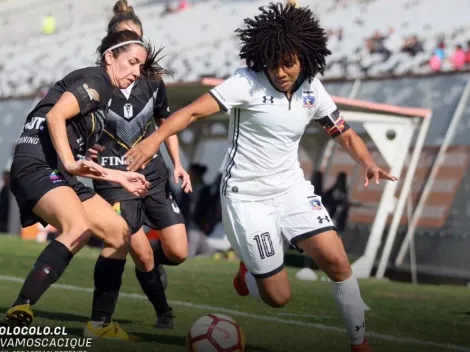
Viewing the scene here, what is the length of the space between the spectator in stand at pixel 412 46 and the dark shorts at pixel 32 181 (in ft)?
39.6

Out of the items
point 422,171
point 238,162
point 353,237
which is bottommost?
point 353,237

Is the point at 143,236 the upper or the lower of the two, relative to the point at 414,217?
upper

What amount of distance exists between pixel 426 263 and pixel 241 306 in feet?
20.4

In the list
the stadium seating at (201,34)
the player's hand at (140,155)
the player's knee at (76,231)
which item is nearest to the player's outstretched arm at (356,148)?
the player's hand at (140,155)

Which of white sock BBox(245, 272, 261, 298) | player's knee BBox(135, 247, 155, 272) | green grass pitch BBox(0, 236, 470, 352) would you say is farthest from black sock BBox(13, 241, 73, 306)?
white sock BBox(245, 272, 261, 298)

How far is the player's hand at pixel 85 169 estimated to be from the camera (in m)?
5.55

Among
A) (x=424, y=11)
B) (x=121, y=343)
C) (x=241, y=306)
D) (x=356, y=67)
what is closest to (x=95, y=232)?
(x=121, y=343)

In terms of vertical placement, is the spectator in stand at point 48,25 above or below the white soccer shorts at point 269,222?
below

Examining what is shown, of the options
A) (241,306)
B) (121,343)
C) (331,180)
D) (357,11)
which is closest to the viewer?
(121,343)

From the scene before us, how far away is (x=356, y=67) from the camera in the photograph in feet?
57.3

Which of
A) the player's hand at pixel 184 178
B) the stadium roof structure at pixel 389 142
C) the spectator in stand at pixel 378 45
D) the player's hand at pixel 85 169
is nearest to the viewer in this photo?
the player's hand at pixel 85 169

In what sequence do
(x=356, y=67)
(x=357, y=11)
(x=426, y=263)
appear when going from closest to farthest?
(x=426, y=263)
(x=356, y=67)
(x=357, y=11)

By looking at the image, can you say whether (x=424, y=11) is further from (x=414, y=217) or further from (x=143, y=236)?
(x=143, y=236)

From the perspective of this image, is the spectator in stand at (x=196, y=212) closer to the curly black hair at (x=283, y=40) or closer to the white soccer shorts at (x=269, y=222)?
the white soccer shorts at (x=269, y=222)
